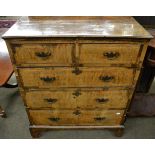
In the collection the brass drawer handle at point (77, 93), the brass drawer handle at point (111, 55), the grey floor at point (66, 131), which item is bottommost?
the grey floor at point (66, 131)

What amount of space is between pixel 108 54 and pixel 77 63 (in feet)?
0.76

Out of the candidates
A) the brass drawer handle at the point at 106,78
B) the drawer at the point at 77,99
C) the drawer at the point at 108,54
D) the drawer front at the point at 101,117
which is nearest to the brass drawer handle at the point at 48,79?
the drawer at the point at 77,99

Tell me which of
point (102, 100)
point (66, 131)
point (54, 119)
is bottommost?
point (66, 131)

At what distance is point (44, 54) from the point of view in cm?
121

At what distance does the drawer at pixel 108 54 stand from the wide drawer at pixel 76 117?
0.59 metres

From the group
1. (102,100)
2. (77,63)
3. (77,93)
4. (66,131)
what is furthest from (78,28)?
(66,131)

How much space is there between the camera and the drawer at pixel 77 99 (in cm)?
148

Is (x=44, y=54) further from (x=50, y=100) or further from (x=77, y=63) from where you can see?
(x=50, y=100)

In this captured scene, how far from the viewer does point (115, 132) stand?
1.90 meters

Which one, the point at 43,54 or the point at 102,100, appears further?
the point at 102,100

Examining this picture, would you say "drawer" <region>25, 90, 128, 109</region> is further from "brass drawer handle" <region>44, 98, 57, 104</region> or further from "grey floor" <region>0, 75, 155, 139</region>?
A: "grey floor" <region>0, 75, 155, 139</region>

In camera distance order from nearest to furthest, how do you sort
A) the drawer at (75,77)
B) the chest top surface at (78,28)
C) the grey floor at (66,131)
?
the chest top surface at (78,28)
the drawer at (75,77)
the grey floor at (66,131)

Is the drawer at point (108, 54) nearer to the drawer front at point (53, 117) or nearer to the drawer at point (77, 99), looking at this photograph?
the drawer at point (77, 99)

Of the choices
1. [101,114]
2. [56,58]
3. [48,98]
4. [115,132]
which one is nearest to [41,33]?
[56,58]
